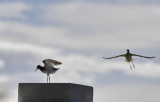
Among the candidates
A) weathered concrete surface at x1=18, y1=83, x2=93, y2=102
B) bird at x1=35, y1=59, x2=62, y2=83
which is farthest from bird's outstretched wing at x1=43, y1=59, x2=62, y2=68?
weathered concrete surface at x1=18, y1=83, x2=93, y2=102

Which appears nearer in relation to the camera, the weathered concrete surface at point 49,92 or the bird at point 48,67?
the weathered concrete surface at point 49,92

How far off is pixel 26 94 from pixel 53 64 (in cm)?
288

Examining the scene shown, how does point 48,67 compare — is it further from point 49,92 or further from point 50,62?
point 49,92

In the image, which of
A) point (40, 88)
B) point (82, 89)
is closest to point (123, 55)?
point (82, 89)

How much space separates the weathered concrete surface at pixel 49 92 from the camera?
3244 centimetres

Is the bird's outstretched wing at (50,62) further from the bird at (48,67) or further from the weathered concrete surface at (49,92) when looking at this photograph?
the weathered concrete surface at (49,92)

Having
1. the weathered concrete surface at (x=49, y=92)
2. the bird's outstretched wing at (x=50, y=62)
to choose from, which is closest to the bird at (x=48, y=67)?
the bird's outstretched wing at (x=50, y=62)

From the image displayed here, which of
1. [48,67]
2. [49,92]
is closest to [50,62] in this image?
[48,67]

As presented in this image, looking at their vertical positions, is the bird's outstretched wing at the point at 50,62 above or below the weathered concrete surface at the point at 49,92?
above

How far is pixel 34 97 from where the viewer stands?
32.8 meters

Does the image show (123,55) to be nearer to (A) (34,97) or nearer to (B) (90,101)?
(B) (90,101)

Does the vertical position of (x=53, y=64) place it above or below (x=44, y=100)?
above

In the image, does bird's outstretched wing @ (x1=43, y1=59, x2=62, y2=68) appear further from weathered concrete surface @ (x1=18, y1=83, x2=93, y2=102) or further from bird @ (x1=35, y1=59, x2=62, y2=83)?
weathered concrete surface @ (x1=18, y1=83, x2=93, y2=102)

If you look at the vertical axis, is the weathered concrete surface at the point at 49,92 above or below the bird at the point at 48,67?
below
